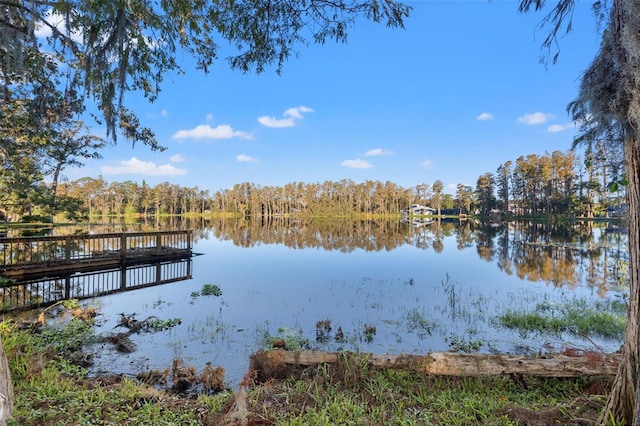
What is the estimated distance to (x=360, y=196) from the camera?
243 feet

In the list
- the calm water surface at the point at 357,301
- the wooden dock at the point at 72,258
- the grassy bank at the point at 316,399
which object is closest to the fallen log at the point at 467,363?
the grassy bank at the point at 316,399

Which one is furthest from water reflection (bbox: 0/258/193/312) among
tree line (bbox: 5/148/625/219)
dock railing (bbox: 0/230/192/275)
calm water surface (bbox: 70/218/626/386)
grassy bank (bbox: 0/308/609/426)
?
tree line (bbox: 5/148/625/219)

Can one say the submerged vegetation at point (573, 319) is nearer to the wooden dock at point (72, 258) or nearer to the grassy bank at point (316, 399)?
the grassy bank at point (316, 399)

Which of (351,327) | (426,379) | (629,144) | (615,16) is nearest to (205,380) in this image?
(426,379)

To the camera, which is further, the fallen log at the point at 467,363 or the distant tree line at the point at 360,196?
the distant tree line at the point at 360,196

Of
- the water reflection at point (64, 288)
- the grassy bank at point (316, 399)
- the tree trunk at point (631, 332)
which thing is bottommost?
the water reflection at point (64, 288)

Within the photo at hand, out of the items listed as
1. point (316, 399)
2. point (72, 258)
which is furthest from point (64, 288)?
point (316, 399)

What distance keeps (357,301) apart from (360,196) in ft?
218

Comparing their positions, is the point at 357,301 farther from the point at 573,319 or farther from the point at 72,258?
the point at 72,258

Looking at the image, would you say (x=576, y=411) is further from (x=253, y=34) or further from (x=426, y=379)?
(x=253, y=34)

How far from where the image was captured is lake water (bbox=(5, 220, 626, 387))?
5.32 metres

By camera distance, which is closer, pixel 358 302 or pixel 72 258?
pixel 358 302

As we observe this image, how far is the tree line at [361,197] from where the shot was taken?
145ft

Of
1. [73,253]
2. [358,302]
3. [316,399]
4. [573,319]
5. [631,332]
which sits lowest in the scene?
[358,302]
